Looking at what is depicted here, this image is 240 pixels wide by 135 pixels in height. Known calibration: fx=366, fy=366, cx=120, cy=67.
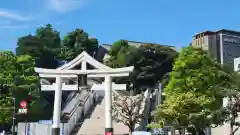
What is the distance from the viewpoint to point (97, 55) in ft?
284

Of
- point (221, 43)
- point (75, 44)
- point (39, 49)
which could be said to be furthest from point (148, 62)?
point (75, 44)

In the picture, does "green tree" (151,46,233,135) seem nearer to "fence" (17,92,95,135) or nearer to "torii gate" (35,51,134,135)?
"torii gate" (35,51,134,135)

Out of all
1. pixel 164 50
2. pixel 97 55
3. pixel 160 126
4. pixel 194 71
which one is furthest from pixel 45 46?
pixel 160 126

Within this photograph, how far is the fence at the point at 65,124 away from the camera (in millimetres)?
39656

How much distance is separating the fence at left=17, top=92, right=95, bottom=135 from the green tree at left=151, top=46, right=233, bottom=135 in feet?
44.7

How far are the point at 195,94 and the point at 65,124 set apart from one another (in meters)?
17.3

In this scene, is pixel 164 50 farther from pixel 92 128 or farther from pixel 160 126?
pixel 160 126

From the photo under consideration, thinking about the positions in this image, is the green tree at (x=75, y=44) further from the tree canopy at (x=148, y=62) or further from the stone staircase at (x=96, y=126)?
the stone staircase at (x=96, y=126)

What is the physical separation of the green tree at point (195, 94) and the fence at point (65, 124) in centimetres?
1364

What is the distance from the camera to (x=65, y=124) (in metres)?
43.9

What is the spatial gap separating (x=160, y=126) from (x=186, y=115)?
259 cm

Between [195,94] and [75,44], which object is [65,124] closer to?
[195,94]

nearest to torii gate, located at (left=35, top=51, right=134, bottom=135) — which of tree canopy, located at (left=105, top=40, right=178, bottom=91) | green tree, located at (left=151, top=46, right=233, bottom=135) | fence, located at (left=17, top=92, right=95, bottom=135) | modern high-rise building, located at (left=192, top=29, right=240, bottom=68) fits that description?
fence, located at (left=17, top=92, right=95, bottom=135)

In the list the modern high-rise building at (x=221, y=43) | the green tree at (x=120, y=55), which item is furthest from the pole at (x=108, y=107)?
the modern high-rise building at (x=221, y=43)
